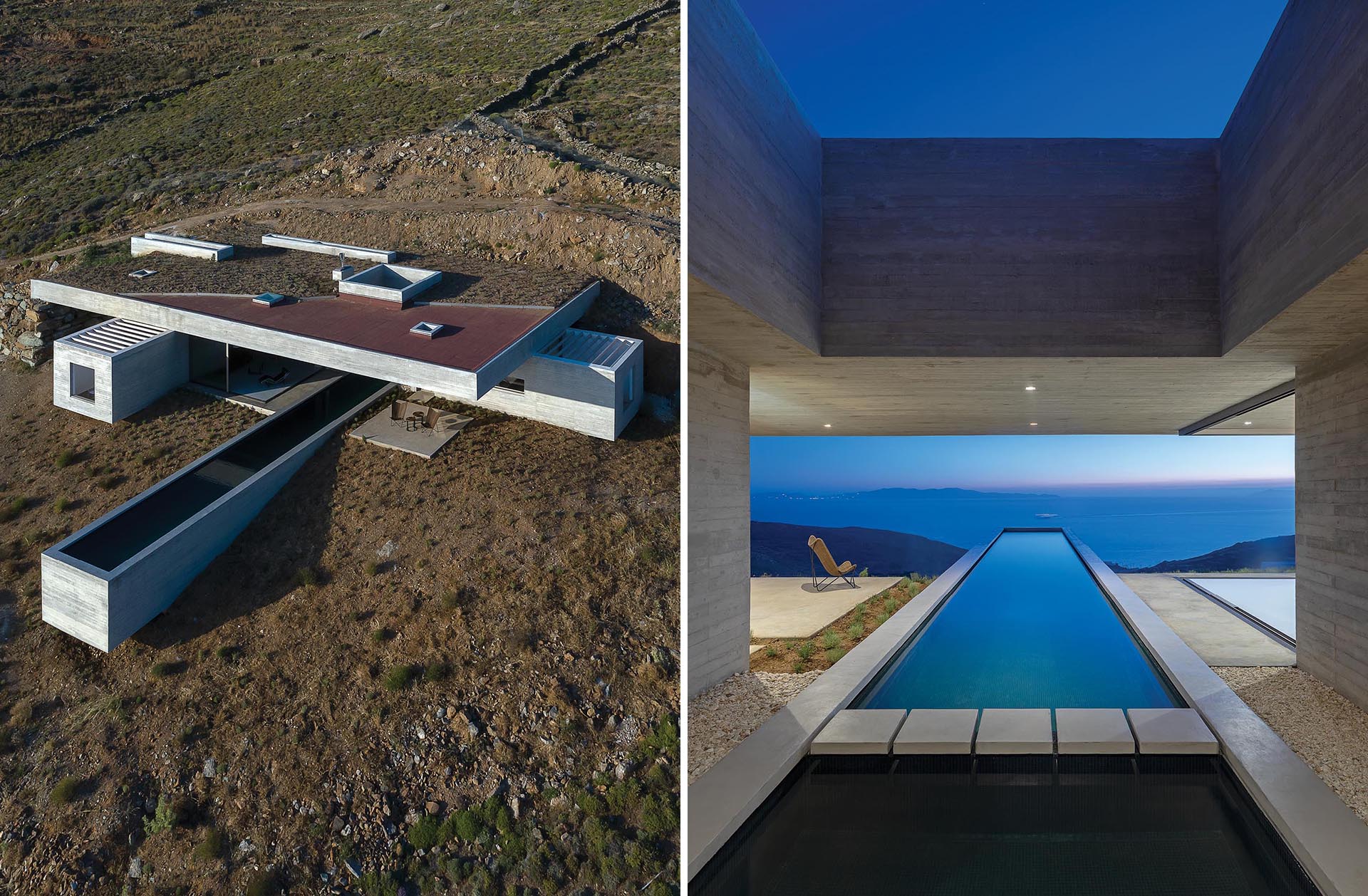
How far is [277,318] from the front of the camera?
31.6ft

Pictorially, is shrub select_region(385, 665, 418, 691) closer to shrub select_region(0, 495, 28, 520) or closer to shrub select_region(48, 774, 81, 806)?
shrub select_region(48, 774, 81, 806)

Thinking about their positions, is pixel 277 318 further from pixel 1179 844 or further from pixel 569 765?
pixel 1179 844

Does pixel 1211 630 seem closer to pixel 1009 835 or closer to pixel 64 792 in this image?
pixel 1009 835

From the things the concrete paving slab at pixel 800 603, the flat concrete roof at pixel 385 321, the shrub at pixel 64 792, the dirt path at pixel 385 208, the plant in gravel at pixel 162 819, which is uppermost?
the dirt path at pixel 385 208

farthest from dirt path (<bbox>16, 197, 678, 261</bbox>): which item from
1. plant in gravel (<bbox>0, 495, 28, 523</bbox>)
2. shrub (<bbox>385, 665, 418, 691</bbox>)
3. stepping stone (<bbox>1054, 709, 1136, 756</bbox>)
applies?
stepping stone (<bbox>1054, 709, 1136, 756</bbox>)

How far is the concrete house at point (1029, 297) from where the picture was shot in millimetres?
4914

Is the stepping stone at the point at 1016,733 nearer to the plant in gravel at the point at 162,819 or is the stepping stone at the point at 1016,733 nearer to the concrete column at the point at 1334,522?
the concrete column at the point at 1334,522

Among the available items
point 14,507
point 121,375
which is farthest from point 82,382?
point 14,507

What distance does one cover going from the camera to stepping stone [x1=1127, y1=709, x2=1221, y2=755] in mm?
4742

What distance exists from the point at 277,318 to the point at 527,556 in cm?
493

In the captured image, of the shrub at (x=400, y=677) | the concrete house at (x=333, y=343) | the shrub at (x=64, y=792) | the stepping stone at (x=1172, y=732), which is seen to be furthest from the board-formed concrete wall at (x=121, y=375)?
the stepping stone at (x=1172, y=732)

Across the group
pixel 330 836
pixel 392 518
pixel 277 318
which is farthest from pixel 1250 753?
pixel 277 318

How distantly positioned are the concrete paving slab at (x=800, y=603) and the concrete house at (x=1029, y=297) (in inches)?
52.3

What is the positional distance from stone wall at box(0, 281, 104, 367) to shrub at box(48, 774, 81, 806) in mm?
7456
